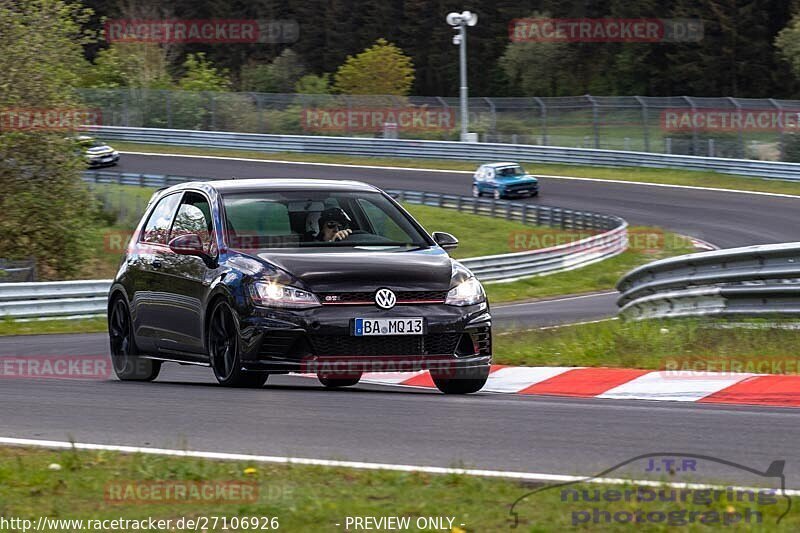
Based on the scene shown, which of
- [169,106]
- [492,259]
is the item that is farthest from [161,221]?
[169,106]

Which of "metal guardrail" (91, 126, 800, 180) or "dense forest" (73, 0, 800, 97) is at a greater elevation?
"dense forest" (73, 0, 800, 97)

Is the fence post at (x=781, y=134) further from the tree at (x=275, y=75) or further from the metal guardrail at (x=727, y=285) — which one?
the tree at (x=275, y=75)

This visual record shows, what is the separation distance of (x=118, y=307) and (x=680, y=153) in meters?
41.9

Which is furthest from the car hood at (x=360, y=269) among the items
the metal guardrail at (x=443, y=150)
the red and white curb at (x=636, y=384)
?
the metal guardrail at (x=443, y=150)

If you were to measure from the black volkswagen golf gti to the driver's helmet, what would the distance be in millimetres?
11

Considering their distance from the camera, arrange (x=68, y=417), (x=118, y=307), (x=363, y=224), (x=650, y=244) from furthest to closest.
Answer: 1. (x=650, y=244)
2. (x=118, y=307)
3. (x=363, y=224)
4. (x=68, y=417)

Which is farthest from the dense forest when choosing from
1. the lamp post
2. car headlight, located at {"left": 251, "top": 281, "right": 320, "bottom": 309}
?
car headlight, located at {"left": 251, "top": 281, "right": 320, "bottom": 309}

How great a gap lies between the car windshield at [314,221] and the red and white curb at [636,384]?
128cm

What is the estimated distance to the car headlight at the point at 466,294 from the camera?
8.99 metres

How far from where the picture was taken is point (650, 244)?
36.6m

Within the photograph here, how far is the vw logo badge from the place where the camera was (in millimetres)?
8734

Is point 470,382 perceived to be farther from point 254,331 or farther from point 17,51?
point 17,51

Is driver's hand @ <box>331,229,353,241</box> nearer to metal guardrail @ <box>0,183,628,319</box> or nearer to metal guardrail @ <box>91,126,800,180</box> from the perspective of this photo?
metal guardrail @ <box>0,183,628,319</box>

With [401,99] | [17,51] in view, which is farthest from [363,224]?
[401,99]
